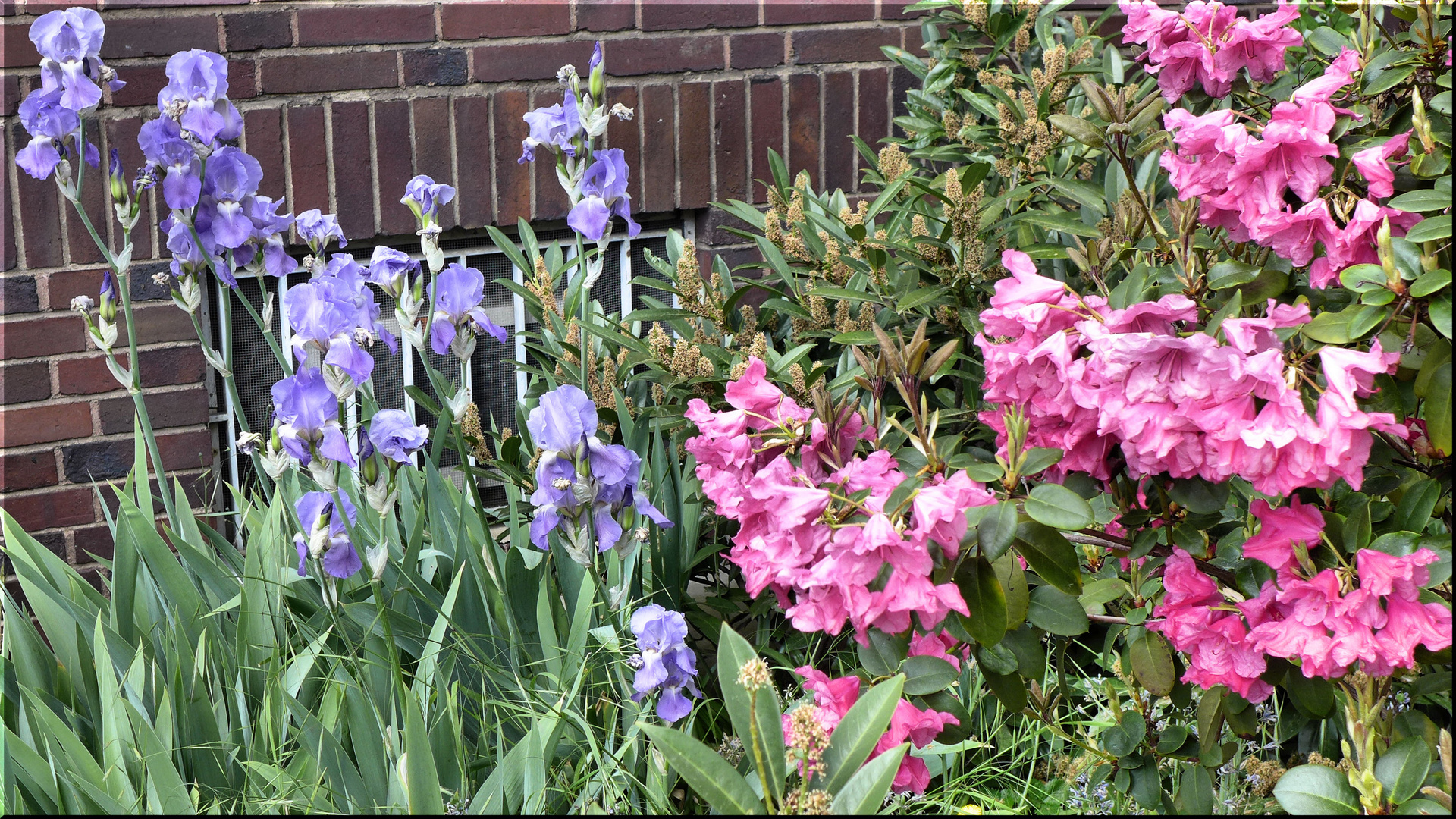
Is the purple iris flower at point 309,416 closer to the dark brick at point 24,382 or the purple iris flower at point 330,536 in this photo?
the purple iris flower at point 330,536

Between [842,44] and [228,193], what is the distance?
1.52 m

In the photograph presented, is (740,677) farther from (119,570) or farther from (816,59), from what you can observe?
(816,59)

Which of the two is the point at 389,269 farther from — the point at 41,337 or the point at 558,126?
the point at 41,337

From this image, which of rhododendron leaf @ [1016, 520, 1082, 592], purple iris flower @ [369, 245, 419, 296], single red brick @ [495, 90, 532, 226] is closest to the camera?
rhododendron leaf @ [1016, 520, 1082, 592]

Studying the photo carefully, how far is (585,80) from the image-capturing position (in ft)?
7.81

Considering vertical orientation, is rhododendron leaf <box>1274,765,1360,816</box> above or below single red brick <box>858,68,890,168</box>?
below

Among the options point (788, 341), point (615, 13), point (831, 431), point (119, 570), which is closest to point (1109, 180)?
point (788, 341)

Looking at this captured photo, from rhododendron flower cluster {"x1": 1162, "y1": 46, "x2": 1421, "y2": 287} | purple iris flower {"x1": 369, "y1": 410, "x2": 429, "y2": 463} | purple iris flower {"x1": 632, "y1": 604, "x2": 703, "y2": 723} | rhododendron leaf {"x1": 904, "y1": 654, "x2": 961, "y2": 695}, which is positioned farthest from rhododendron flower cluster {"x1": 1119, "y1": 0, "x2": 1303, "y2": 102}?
purple iris flower {"x1": 369, "y1": 410, "x2": 429, "y2": 463}

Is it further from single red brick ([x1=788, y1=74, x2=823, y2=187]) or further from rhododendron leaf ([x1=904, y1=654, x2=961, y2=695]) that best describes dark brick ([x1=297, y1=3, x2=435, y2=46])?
rhododendron leaf ([x1=904, y1=654, x2=961, y2=695])

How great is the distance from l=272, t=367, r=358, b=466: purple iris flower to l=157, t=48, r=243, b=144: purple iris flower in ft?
1.66

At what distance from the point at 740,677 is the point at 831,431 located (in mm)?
324

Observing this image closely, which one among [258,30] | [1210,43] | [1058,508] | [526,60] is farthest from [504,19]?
[1058,508]

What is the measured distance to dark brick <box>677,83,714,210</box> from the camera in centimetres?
247

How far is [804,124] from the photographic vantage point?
101 inches
